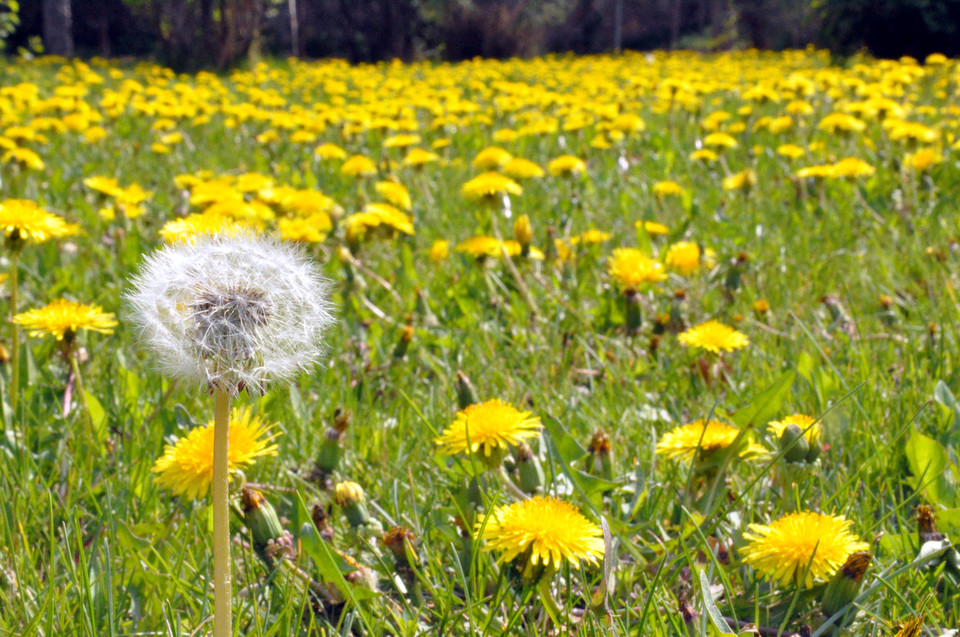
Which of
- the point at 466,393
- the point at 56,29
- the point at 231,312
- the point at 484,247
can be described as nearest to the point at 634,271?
the point at 484,247

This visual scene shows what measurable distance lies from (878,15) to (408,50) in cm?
866

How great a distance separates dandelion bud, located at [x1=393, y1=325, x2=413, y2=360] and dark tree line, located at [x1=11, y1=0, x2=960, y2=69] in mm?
10755

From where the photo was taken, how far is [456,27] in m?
15.8

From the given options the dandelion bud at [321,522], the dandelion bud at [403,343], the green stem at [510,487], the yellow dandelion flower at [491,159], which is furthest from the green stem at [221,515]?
the yellow dandelion flower at [491,159]

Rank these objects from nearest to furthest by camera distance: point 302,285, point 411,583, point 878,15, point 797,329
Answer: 1. point 302,285
2. point 411,583
3. point 797,329
4. point 878,15

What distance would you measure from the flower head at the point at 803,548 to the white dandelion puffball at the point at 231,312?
1.73 ft

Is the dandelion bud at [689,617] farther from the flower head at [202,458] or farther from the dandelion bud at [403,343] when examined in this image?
the dandelion bud at [403,343]

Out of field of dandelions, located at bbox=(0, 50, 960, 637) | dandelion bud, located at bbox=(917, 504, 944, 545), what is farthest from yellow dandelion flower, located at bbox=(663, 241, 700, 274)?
dandelion bud, located at bbox=(917, 504, 944, 545)

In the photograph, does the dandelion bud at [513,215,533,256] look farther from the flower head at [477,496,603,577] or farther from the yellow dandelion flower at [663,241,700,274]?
the flower head at [477,496,603,577]

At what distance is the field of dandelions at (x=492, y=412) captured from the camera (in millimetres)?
813

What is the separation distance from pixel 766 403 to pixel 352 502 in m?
0.57

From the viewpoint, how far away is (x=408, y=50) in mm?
15695

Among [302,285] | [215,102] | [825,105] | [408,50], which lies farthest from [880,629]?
[408,50]

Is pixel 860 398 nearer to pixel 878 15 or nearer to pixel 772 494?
pixel 772 494
